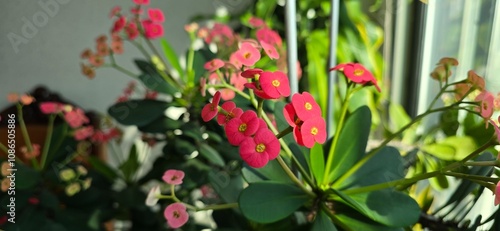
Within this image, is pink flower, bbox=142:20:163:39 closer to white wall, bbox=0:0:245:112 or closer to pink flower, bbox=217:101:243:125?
white wall, bbox=0:0:245:112

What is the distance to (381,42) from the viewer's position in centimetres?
131

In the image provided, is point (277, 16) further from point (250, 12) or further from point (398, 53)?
point (398, 53)

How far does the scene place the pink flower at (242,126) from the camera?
1.53ft

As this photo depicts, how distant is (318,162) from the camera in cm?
60

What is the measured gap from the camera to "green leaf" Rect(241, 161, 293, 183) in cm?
58

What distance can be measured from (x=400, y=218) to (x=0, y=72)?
0.69 meters

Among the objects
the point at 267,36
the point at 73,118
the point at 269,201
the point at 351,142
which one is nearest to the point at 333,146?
the point at 351,142

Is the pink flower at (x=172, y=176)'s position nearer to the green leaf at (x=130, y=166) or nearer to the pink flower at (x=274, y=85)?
the pink flower at (x=274, y=85)

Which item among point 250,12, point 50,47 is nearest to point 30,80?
point 50,47

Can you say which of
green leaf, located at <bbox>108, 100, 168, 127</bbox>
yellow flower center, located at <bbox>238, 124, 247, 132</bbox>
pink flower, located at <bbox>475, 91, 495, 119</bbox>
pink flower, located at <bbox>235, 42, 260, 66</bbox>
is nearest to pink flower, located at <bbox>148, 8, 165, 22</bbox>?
green leaf, located at <bbox>108, 100, 168, 127</bbox>

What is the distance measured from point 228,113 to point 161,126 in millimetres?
313

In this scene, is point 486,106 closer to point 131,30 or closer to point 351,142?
point 351,142

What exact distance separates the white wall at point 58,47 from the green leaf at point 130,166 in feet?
0.76

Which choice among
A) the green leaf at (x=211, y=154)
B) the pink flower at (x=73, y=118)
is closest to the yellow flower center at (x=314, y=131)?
the green leaf at (x=211, y=154)
